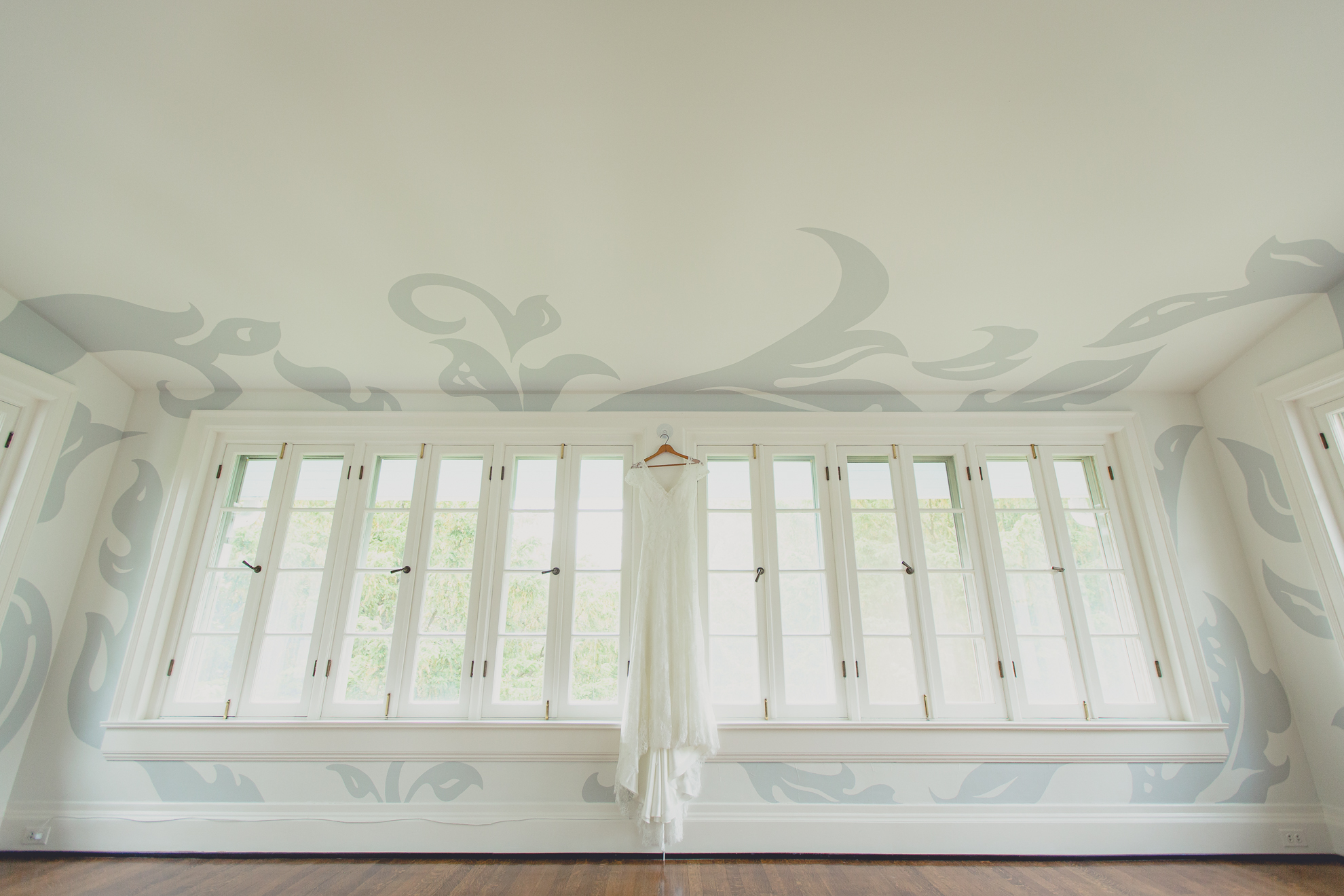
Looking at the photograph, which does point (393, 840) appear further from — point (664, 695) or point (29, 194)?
point (29, 194)

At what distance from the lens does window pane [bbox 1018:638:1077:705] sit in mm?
2541

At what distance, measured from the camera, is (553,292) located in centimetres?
227

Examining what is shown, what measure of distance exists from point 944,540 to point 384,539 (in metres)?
2.95

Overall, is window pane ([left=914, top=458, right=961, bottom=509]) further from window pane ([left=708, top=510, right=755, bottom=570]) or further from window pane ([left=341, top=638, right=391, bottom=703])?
window pane ([left=341, top=638, right=391, bottom=703])

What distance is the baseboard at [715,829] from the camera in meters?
2.33

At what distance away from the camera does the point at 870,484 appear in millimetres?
2859

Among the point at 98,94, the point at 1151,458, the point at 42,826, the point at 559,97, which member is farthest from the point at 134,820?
the point at 1151,458

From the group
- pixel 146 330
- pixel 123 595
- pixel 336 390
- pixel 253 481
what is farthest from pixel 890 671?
pixel 146 330

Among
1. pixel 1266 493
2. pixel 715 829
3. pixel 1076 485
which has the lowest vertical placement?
pixel 715 829

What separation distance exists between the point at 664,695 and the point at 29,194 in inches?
120

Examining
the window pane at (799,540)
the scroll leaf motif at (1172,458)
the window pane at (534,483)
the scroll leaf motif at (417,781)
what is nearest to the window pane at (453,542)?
the window pane at (534,483)

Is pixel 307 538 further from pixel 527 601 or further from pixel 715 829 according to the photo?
pixel 715 829

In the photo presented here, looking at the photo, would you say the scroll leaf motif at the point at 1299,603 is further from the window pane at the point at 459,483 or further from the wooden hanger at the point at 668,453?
the window pane at the point at 459,483

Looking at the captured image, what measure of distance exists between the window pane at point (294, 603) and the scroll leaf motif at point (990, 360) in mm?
3289
